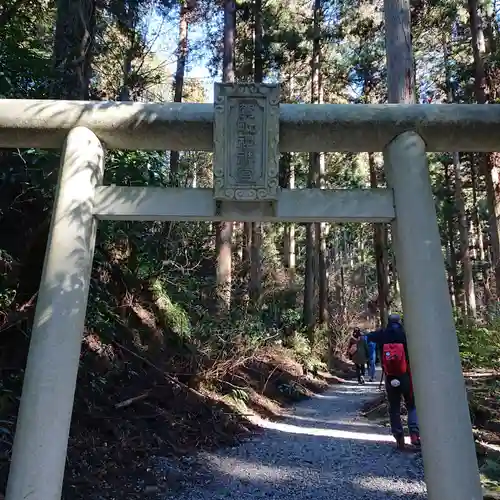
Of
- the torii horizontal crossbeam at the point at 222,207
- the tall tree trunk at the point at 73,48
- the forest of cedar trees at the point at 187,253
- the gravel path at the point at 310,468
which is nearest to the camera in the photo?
the torii horizontal crossbeam at the point at 222,207

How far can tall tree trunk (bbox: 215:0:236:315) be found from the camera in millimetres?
10781

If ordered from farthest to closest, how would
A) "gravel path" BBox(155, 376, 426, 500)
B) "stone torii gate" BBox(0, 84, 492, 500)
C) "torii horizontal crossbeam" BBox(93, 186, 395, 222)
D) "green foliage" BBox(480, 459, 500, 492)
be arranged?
1. "gravel path" BBox(155, 376, 426, 500)
2. "green foliage" BBox(480, 459, 500, 492)
3. "torii horizontal crossbeam" BBox(93, 186, 395, 222)
4. "stone torii gate" BBox(0, 84, 492, 500)

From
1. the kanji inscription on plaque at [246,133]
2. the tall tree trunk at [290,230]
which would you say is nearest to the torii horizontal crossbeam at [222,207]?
the kanji inscription on plaque at [246,133]

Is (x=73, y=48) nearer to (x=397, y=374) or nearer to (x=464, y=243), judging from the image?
(x=397, y=374)

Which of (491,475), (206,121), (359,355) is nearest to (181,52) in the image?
(359,355)

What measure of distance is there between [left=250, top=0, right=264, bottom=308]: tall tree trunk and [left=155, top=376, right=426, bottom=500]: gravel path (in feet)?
19.9

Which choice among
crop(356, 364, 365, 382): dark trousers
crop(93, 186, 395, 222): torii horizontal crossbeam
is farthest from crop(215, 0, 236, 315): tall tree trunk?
crop(356, 364, 365, 382): dark trousers

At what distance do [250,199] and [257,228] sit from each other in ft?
35.1

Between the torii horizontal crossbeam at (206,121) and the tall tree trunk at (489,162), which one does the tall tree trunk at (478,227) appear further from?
the torii horizontal crossbeam at (206,121)

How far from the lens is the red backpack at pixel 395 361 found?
5852 millimetres

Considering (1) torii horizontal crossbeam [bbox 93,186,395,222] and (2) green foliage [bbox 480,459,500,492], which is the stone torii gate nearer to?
(1) torii horizontal crossbeam [bbox 93,186,395,222]

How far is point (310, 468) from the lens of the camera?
19.2 ft

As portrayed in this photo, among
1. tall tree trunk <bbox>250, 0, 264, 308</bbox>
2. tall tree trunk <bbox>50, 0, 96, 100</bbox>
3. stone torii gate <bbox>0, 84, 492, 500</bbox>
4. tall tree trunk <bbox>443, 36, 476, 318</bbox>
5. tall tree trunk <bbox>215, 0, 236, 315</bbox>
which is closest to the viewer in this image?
stone torii gate <bbox>0, 84, 492, 500</bbox>

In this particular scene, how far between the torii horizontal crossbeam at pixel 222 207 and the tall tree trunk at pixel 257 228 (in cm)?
971
